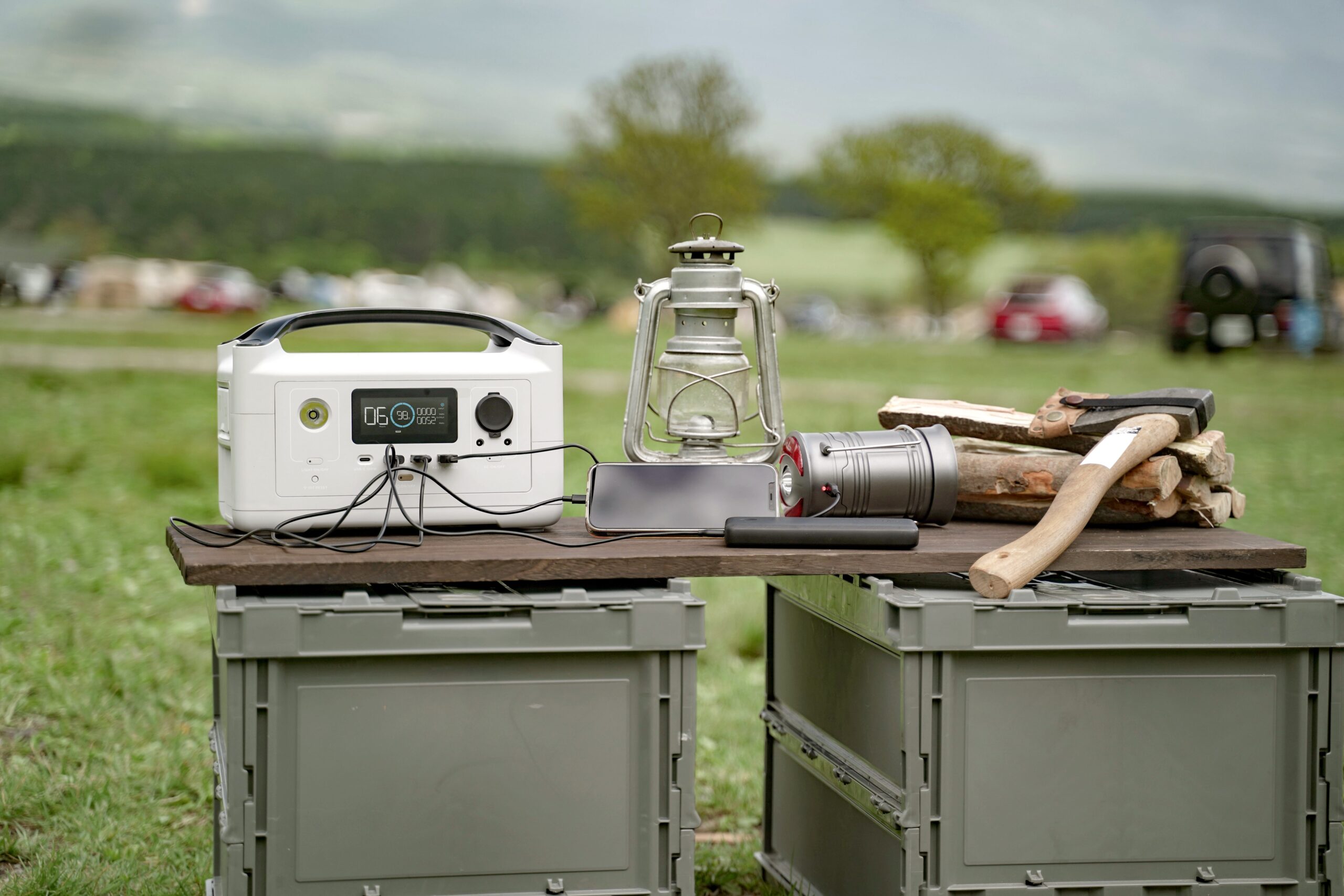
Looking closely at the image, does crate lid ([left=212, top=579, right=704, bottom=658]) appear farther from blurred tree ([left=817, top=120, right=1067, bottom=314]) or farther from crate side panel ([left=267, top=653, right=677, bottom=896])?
blurred tree ([left=817, top=120, right=1067, bottom=314])

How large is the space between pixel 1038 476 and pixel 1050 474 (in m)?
0.02

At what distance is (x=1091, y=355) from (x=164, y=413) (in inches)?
513

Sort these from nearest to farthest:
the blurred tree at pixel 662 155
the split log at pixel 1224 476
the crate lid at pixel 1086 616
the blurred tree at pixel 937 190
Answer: the crate lid at pixel 1086 616, the split log at pixel 1224 476, the blurred tree at pixel 662 155, the blurred tree at pixel 937 190

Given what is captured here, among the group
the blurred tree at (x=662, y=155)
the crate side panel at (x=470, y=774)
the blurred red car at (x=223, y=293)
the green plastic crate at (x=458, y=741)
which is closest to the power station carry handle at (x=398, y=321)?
the green plastic crate at (x=458, y=741)

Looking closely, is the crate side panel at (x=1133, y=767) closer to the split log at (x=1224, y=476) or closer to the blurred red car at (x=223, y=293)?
the split log at (x=1224, y=476)

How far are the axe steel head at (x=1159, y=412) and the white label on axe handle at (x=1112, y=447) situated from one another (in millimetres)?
53

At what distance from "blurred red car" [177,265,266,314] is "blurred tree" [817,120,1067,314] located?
1133cm

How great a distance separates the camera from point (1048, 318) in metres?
21.4

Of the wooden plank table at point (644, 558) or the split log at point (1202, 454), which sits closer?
the wooden plank table at point (644, 558)

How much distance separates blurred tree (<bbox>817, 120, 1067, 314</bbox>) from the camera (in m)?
22.8

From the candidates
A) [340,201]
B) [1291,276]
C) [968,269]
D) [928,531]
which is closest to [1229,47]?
[968,269]

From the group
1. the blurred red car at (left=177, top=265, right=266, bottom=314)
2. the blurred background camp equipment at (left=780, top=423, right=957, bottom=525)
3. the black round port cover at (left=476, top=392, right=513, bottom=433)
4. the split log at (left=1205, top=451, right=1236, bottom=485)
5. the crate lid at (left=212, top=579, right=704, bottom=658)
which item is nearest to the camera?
the crate lid at (left=212, top=579, right=704, bottom=658)

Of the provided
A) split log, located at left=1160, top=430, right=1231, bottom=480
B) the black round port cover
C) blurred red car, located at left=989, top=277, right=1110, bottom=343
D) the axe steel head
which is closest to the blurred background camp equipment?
the axe steel head

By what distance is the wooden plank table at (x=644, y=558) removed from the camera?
70.6 inches
